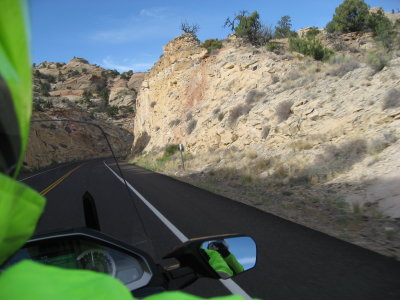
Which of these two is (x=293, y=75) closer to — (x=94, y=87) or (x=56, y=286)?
(x=56, y=286)

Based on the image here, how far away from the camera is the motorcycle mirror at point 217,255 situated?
→ 2209 millimetres

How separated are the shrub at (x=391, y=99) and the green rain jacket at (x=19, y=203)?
Result: 580 inches

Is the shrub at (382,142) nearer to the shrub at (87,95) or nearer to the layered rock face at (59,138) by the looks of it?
the layered rock face at (59,138)

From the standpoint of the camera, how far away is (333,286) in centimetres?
445

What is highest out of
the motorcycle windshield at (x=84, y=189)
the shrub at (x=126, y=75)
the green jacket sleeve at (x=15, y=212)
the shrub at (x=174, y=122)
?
the shrub at (x=126, y=75)

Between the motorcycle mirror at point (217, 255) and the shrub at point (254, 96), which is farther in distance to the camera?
the shrub at point (254, 96)

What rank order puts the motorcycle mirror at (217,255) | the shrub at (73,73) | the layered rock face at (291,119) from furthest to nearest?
the shrub at (73,73) → the layered rock face at (291,119) → the motorcycle mirror at (217,255)

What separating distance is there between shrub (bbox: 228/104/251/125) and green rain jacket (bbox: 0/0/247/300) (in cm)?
2409

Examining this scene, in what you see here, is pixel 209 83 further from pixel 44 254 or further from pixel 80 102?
pixel 80 102

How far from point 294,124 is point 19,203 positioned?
729 inches

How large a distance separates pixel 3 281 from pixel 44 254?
4.59 feet

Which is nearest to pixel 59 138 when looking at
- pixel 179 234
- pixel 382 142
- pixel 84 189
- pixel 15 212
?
pixel 179 234

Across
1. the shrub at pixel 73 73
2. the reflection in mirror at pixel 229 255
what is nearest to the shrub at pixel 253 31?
the reflection in mirror at pixel 229 255

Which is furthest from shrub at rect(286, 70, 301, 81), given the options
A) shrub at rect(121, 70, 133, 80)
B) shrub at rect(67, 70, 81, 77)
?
shrub at rect(67, 70, 81, 77)
